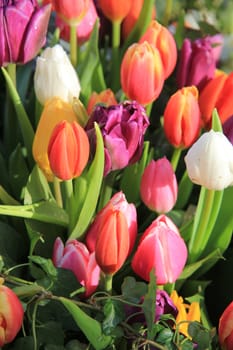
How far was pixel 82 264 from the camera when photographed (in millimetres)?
666

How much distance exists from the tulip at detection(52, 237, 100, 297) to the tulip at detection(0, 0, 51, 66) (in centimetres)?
20

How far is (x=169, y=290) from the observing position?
2.30 feet

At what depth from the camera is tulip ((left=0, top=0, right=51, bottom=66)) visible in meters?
0.71

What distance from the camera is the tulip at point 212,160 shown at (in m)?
0.63

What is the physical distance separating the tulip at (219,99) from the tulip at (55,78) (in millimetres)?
141

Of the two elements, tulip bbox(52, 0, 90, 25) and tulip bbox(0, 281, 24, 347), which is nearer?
tulip bbox(0, 281, 24, 347)

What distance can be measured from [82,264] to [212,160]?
5.9 inches

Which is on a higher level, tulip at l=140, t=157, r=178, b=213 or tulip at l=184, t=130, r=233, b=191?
tulip at l=184, t=130, r=233, b=191

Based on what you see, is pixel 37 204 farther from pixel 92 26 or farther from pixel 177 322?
pixel 92 26

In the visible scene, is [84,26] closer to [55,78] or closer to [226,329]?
[55,78]

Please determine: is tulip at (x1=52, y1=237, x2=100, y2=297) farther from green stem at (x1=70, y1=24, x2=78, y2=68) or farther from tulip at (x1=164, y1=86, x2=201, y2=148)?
green stem at (x1=70, y1=24, x2=78, y2=68)

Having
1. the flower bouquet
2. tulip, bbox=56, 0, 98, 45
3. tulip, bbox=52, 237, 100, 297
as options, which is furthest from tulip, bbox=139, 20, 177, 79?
tulip, bbox=52, 237, 100, 297

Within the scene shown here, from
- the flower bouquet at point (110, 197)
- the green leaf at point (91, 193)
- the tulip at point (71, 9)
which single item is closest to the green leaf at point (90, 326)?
the flower bouquet at point (110, 197)

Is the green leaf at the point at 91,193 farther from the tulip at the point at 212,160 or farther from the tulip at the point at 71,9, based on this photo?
the tulip at the point at 71,9
